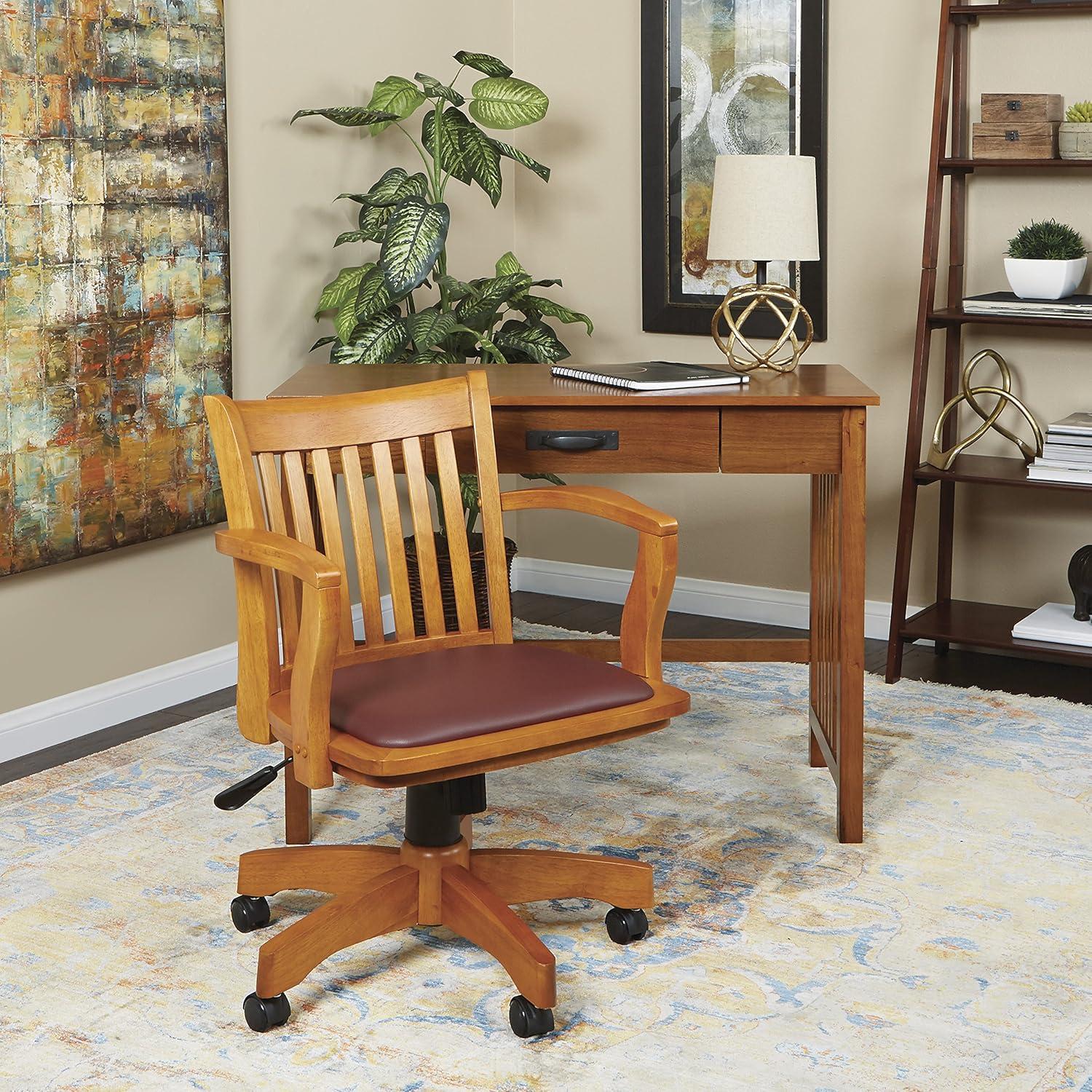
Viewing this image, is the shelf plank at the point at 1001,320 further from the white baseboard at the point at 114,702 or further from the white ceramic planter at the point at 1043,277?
the white baseboard at the point at 114,702

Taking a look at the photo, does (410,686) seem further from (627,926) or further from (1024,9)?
(1024,9)

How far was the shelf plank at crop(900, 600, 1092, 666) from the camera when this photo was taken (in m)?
3.56

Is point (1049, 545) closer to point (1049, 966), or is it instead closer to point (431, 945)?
point (1049, 966)

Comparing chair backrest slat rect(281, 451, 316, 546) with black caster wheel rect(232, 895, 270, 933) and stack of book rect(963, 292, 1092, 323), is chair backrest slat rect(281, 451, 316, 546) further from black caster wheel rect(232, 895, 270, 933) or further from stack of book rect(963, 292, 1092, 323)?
stack of book rect(963, 292, 1092, 323)

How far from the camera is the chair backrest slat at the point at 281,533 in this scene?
2.26 meters

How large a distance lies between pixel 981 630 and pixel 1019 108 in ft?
4.28

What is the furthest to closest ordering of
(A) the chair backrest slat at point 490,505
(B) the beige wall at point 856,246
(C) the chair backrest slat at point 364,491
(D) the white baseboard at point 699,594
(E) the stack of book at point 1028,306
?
(D) the white baseboard at point 699,594 < (B) the beige wall at point 856,246 < (E) the stack of book at point 1028,306 < (A) the chair backrest slat at point 490,505 < (C) the chair backrest slat at point 364,491

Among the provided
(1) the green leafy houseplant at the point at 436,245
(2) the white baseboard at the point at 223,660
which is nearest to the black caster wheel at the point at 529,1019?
(2) the white baseboard at the point at 223,660

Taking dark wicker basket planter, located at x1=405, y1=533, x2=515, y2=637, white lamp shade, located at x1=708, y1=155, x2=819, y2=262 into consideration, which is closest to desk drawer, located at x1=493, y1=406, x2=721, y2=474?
white lamp shade, located at x1=708, y1=155, x2=819, y2=262

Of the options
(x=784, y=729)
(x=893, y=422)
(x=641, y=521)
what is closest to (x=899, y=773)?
(x=784, y=729)

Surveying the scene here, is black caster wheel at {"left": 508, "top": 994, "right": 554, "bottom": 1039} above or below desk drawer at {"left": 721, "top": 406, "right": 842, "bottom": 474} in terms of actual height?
below

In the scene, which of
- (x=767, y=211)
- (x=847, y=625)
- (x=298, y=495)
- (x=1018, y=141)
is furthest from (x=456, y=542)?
(x=1018, y=141)

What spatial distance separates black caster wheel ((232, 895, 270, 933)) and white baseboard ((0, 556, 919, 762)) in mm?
1129

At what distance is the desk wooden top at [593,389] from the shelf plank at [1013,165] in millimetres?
941
